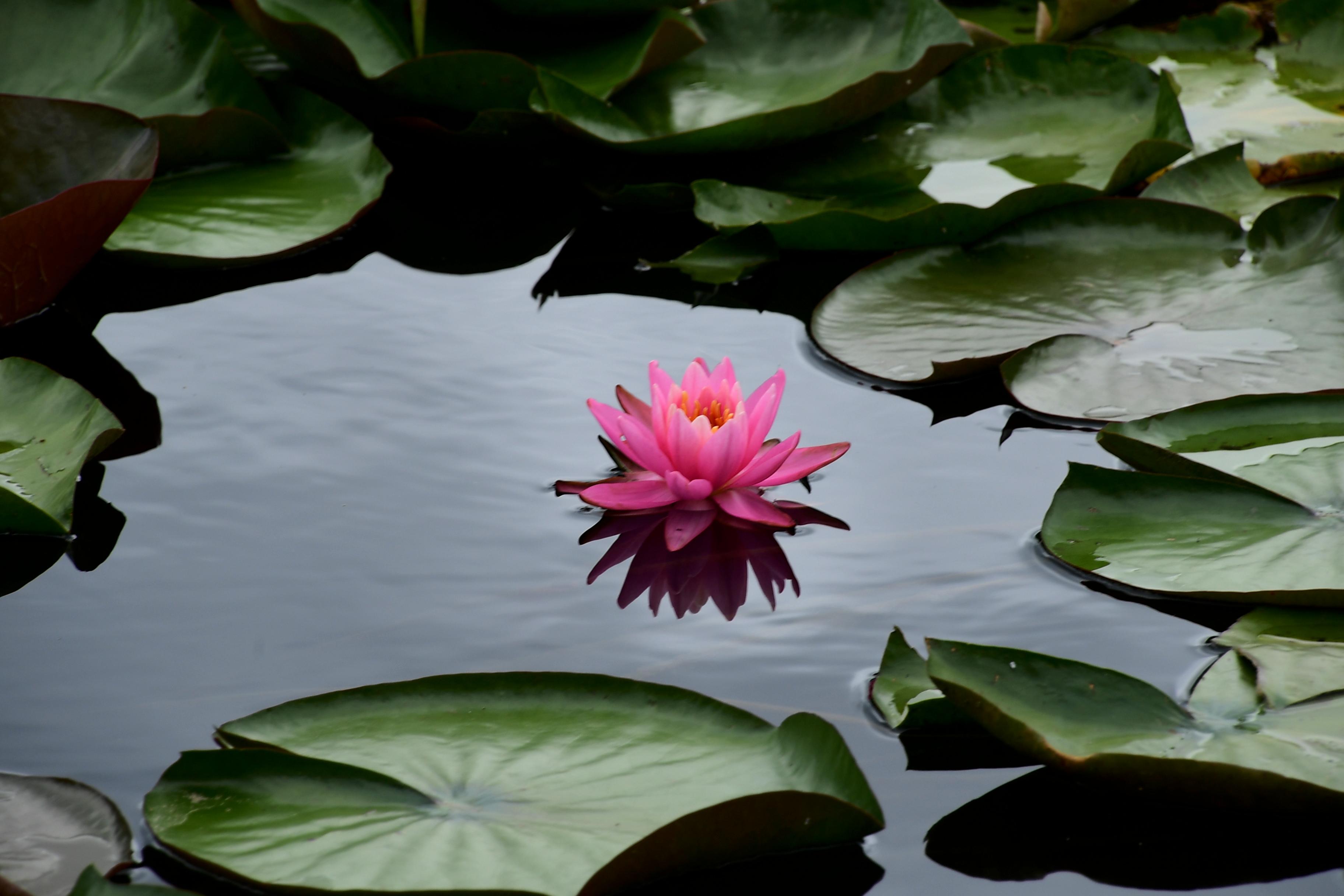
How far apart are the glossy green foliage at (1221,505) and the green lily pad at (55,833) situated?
3.53ft

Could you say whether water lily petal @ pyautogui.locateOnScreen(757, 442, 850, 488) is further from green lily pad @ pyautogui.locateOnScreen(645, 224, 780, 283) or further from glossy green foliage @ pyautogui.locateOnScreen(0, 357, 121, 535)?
glossy green foliage @ pyautogui.locateOnScreen(0, 357, 121, 535)

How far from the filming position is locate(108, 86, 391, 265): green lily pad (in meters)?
2.20

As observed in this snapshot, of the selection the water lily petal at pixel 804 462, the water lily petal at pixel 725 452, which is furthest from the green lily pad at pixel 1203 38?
the water lily petal at pixel 725 452

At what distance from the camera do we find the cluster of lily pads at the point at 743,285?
108 cm

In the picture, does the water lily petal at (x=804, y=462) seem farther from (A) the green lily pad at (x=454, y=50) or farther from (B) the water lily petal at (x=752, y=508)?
(A) the green lily pad at (x=454, y=50)

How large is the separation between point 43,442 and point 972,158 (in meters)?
1.89

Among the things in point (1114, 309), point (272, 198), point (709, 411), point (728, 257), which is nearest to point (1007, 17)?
point (728, 257)

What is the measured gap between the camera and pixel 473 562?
1.47 metres

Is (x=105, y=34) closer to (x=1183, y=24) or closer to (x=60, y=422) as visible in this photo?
(x=60, y=422)

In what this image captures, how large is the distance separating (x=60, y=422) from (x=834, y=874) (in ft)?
3.97

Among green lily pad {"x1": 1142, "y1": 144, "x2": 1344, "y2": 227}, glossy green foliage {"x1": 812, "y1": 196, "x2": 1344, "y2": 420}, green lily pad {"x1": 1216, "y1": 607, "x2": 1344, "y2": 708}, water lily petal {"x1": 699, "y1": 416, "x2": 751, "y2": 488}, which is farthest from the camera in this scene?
green lily pad {"x1": 1142, "y1": 144, "x2": 1344, "y2": 227}

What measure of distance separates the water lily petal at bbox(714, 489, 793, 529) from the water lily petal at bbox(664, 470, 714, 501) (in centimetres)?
2

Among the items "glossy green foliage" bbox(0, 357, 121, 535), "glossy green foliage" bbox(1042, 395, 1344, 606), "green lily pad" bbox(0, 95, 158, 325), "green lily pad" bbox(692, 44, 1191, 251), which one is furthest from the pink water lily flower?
"green lily pad" bbox(0, 95, 158, 325)

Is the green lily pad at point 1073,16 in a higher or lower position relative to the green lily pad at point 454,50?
Result: higher
